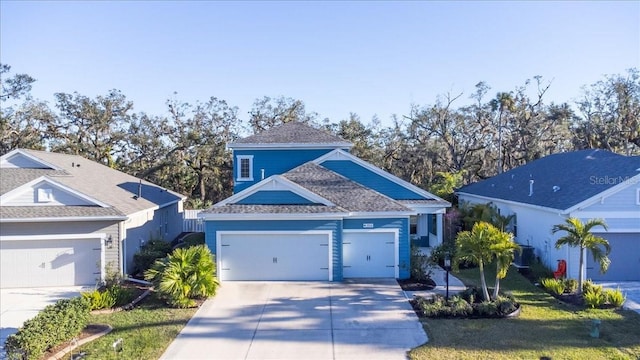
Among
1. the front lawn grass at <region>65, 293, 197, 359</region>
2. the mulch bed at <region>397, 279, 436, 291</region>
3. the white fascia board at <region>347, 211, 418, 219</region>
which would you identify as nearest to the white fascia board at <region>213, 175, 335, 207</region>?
the white fascia board at <region>347, 211, 418, 219</region>

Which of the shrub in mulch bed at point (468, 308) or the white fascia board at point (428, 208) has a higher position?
the white fascia board at point (428, 208)

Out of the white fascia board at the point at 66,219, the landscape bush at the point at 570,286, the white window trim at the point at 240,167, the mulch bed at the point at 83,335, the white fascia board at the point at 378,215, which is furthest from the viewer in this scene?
the white window trim at the point at 240,167

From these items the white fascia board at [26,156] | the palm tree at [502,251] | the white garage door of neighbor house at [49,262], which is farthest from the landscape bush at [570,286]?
the white fascia board at [26,156]

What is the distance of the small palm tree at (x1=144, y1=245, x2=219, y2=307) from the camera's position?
471 inches

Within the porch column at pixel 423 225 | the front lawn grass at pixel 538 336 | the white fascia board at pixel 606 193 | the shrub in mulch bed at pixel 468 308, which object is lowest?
the front lawn grass at pixel 538 336

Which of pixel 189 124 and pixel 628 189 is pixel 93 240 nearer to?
pixel 628 189

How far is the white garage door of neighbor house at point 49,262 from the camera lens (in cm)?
1445

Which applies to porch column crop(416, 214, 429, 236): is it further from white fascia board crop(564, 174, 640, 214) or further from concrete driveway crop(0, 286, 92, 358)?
concrete driveway crop(0, 286, 92, 358)

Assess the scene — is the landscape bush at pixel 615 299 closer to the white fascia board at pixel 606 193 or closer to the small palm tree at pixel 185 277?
the white fascia board at pixel 606 193

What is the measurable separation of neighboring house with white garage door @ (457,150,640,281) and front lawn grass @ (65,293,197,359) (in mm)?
13227

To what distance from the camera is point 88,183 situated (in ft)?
55.8

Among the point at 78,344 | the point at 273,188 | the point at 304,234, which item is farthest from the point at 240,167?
the point at 78,344

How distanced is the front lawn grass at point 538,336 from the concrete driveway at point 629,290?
0.81 metres

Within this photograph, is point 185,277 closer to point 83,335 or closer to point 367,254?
point 83,335
